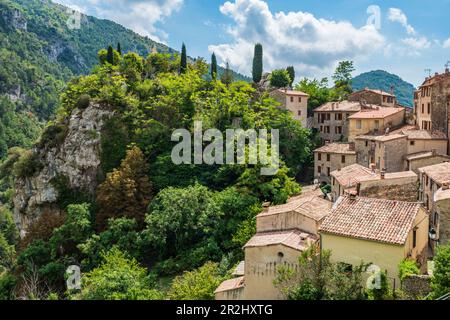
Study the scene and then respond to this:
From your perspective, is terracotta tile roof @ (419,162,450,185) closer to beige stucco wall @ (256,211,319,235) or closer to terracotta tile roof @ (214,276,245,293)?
beige stucco wall @ (256,211,319,235)

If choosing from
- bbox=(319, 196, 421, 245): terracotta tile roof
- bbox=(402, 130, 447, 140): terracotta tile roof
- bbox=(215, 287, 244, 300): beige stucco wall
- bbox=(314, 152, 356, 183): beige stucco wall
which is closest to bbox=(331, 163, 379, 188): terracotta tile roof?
bbox=(402, 130, 447, 140): terracotta tile roof

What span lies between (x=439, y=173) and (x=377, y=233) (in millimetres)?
13470

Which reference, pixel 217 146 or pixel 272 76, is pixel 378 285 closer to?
pixel 217 146

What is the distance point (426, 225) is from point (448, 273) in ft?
27.8

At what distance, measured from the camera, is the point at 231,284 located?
25547 millimetres

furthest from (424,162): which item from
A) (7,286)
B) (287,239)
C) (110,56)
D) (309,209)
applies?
(110,56)

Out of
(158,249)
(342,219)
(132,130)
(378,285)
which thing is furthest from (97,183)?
(378,285)

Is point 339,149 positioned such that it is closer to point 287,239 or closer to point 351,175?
point 351,175

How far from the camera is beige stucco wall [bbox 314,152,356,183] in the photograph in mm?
48062

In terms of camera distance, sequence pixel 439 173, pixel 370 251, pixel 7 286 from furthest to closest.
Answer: pixel 7 286
pixel 439 173
pixel 370 251

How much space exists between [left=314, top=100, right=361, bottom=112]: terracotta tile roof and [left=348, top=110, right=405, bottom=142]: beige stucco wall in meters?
5.68

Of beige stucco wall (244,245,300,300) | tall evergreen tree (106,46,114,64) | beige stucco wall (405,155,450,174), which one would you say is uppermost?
tall evergreen tree (106,46,114,64)

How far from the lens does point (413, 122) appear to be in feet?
167
